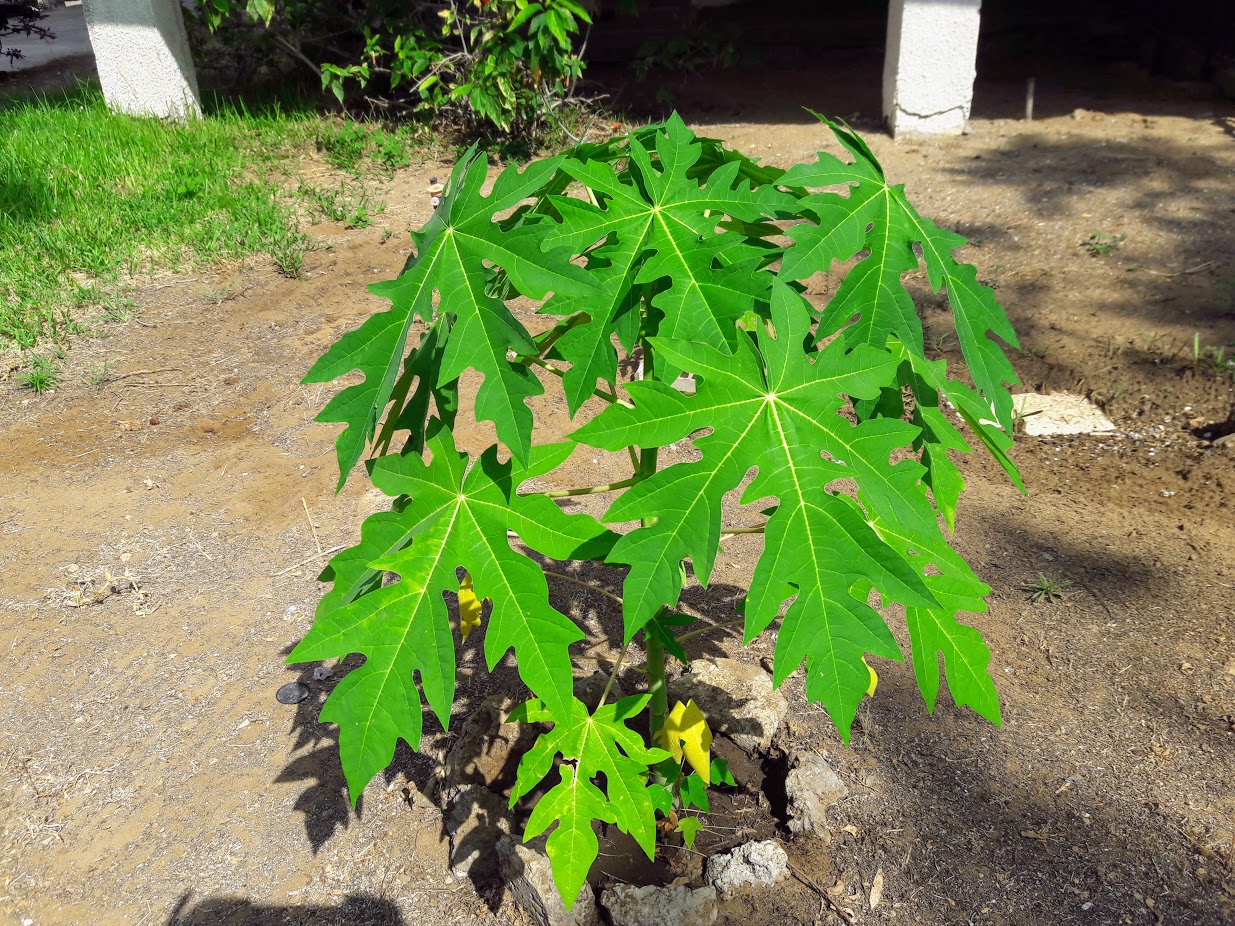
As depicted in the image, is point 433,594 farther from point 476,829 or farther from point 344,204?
point 344,204

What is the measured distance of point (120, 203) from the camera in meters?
5.64

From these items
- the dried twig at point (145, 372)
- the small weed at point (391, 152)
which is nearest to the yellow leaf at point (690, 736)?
the dried twig at point (145, 372)

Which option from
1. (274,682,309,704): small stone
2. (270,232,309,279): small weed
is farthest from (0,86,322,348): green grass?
(274,682,309,704): small stone

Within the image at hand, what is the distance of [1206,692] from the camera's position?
2377 mm

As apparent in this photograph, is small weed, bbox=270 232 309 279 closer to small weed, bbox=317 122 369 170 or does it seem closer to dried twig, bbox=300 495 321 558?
small weed, bbox=317 122 369 170

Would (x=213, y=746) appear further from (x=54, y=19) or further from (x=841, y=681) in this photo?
(x=54, y=19)

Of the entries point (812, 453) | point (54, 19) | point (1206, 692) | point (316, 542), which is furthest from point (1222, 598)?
point (54, 19)

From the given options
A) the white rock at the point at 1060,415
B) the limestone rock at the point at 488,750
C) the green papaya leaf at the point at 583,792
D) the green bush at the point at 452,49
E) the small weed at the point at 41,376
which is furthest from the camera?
the green bush at the point at 452,49

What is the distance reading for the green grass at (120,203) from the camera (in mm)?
4855

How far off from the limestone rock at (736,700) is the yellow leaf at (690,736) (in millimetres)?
450

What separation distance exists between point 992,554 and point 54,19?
1779 centimetres

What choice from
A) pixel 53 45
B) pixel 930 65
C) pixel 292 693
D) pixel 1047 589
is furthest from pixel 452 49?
pixel 53 45

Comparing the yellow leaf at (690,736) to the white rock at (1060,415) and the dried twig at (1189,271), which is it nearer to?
the white rock at (1060,415)

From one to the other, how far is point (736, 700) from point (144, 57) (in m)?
7.15
